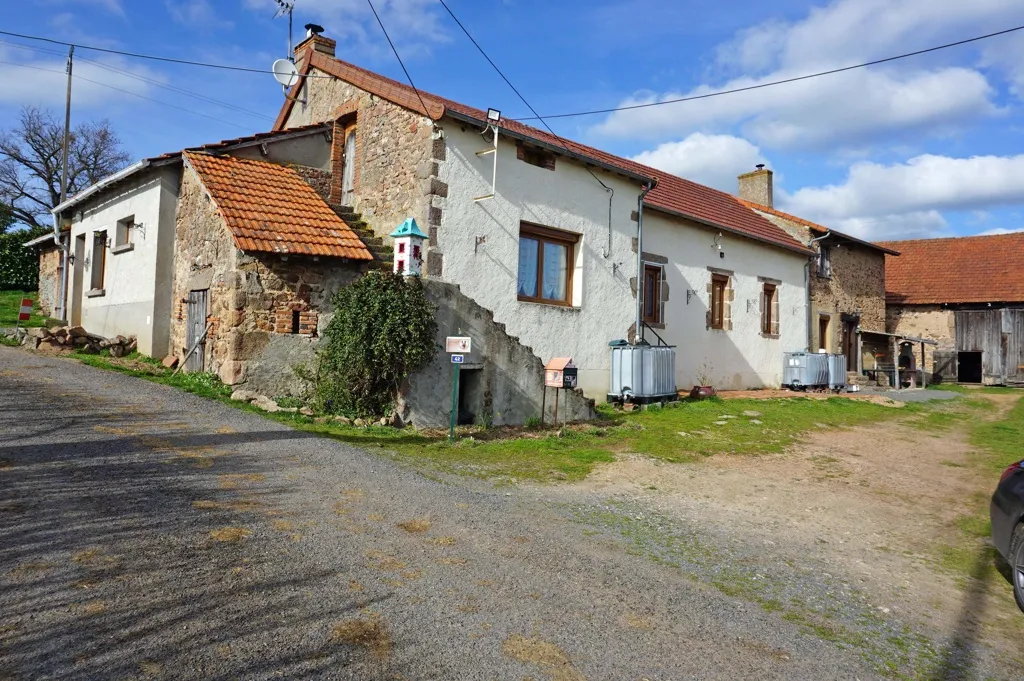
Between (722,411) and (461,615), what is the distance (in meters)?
10.4

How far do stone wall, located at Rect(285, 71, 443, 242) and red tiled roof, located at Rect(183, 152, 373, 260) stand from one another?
2.59 feet

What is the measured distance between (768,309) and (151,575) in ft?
60.3

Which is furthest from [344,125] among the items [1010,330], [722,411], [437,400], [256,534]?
[1010,330]

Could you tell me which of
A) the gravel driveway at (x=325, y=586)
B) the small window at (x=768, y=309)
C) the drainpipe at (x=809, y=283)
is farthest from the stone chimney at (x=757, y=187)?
the gravel driveway at (x=325, y=586)

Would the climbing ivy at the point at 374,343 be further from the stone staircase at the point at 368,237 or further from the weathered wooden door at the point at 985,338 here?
the weathered wooden door at the point at 985,338

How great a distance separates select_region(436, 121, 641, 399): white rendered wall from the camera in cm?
1112

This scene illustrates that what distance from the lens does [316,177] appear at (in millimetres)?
13305

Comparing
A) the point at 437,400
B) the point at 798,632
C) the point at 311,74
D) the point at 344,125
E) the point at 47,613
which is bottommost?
the point at 798,632

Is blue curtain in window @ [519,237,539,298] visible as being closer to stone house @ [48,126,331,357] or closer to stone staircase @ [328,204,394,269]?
stone staircase @ [328,204,394,269]

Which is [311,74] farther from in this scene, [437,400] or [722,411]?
[722,411]

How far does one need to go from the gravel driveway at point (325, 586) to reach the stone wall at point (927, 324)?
26.0 m

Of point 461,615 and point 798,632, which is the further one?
point 798,632

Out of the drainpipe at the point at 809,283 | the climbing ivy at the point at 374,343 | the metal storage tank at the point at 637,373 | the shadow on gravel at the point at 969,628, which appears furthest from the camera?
the drainpipe at the point at 809,283

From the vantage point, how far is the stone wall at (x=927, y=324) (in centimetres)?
2641
